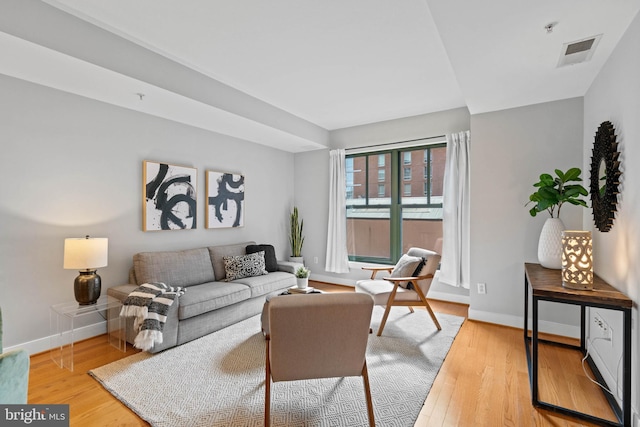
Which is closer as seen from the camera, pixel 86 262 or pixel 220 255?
pixel 86 262

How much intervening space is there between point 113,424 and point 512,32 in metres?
3.52

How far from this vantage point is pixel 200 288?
331 centimetres

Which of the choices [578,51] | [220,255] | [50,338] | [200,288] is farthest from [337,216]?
[50,338]

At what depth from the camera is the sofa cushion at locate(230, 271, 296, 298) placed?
11.9 ft

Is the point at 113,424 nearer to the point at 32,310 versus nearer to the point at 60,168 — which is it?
the point at 32,310

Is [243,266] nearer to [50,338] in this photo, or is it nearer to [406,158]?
[50,338]

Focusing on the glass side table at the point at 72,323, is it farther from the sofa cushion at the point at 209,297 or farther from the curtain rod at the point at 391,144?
the curtain rod at the point at 391,144

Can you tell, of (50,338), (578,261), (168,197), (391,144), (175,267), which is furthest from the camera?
(391,144)

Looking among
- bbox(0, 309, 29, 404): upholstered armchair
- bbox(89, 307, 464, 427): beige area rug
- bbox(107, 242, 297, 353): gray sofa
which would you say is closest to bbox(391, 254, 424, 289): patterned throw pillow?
bbox(89, 307, 464, 427): beige area rug

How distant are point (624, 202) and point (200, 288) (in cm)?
369

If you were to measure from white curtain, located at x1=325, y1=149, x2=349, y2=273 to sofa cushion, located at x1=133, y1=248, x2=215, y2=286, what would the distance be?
2111 millimetres

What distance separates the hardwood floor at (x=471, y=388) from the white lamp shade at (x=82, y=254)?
2.70ft

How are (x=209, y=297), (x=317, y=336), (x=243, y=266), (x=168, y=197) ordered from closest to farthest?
(x=317, y=336)
(x=209, y=297)
(x=168, y=197)
(x=243, y=266)

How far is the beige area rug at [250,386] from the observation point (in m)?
1.86
